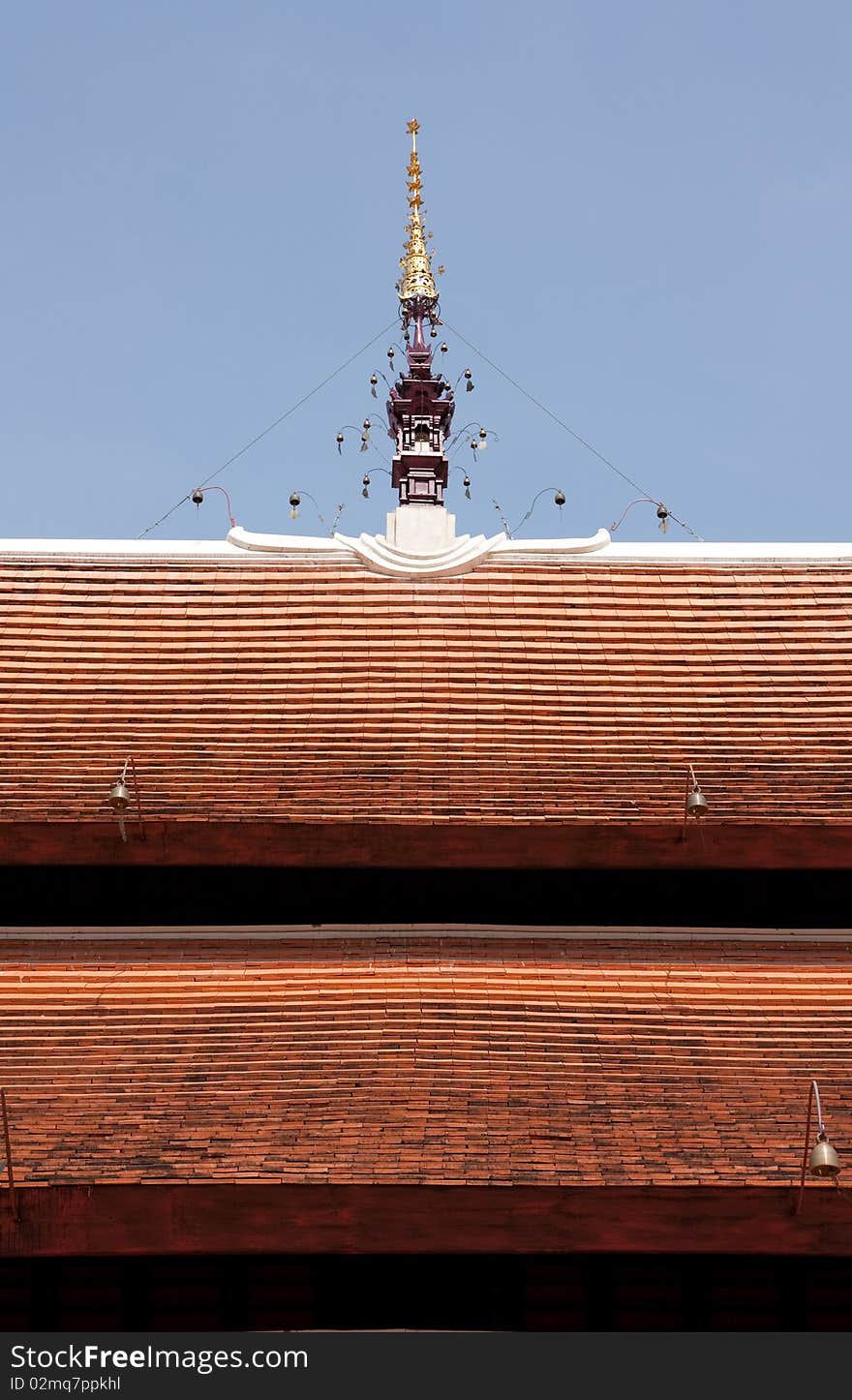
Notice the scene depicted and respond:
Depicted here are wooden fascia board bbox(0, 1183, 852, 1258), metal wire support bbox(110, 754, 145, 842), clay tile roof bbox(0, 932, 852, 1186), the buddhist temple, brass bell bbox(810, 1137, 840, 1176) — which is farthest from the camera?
metal wire support bbox(110, 754, 145, 842)

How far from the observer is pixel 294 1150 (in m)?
10.4

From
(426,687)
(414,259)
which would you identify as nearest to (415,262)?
(414,259)

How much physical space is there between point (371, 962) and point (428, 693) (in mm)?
3008

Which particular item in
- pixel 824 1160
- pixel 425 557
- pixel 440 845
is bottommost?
pixel 824 1160

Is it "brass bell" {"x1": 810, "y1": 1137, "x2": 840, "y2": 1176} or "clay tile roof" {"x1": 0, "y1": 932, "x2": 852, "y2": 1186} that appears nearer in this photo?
"brass bell" {"x1": 810, "y1": 1137, "x2": 840, "y2": 1176}

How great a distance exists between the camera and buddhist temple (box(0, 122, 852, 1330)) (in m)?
9.94

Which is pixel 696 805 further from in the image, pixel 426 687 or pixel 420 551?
pixel 420 551

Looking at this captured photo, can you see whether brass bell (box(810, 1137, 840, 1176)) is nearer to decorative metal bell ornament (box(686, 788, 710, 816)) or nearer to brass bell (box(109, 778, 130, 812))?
decorative metal bell ornament (box(686, 788, 710, 816))

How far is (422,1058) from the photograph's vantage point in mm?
11961

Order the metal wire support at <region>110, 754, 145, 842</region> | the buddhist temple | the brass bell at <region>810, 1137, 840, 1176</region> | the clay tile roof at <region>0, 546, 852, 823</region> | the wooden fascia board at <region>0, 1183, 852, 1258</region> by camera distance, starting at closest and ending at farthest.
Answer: the brass bell at <region>810, 1137, 840, 1176</region> < the wooden fascia board at <region>0, 1183, 852, 1258</region> < the buddhist temple < the metal wire support at <region>110, 754, 145, 842</region> < the clay tile roof at <region>0, 546, 852, 823</region>

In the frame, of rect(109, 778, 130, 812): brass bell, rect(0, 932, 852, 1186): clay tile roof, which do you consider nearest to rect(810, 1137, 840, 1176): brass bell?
rect(0, 932, 852, 1186): clay tile roof

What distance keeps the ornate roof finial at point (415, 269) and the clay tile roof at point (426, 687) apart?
6244 millimetres

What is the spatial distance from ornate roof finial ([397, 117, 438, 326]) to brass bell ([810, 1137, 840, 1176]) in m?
14.6

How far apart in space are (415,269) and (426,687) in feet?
28.8
